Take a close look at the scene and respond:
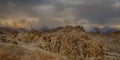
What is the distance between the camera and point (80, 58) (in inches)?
3792

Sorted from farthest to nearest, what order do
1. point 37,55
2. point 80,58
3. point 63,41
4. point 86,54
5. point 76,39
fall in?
point 63,41 → point 76,39 → point 86,54 → point 80,58 → point 37,55

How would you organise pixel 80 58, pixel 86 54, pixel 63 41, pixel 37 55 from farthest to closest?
pixel 63 41 → pixel 86 54 → pixel 80 58 → pixel 37 55

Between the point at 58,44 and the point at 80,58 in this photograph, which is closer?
the point at 80,58

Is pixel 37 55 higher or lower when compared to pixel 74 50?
higher

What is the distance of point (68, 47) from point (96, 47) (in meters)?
11.9

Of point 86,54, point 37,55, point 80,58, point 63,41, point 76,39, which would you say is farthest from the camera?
point 63,41

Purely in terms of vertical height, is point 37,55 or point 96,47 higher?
point 37,55

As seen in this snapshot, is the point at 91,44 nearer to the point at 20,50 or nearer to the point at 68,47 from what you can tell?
the point at 68,47

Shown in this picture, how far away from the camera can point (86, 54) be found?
103m

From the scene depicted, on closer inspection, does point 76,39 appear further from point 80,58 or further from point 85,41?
point 80,58

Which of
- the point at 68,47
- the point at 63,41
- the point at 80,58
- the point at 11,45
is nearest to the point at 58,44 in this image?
the point at 63,41

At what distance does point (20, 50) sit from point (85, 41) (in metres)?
86.1

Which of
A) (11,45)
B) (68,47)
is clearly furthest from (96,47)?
(11,45)

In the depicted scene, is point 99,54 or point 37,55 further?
point 99,54
